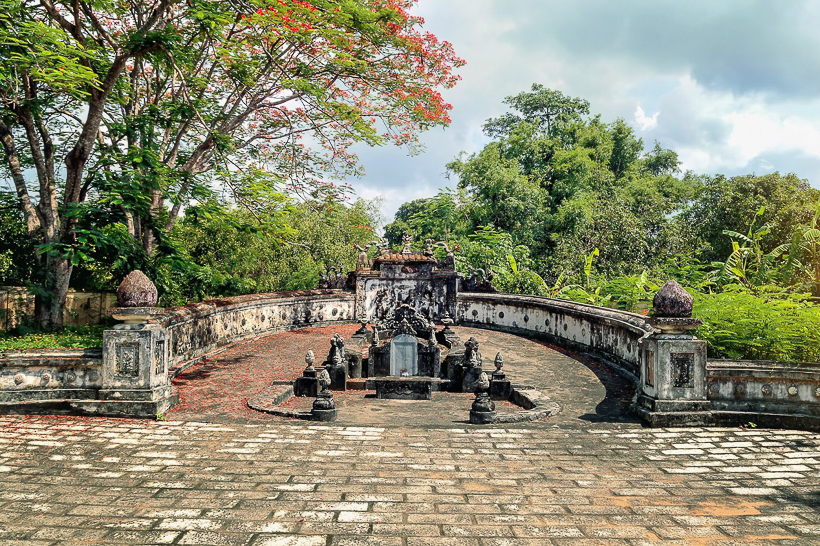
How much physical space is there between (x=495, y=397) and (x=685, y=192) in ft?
127

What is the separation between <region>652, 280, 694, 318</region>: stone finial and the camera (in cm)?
794

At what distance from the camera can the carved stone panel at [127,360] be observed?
8242 mm

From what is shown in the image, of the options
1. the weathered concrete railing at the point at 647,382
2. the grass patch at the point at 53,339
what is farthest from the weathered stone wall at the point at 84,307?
the weathered concrete railing at the point at 647,382

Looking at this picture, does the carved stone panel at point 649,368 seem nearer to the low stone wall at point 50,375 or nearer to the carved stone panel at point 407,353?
the carved stone panel at point 407,353

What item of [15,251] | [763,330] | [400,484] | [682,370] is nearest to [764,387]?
[682,370]

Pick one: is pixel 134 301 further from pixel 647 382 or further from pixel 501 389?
pixel 647 382

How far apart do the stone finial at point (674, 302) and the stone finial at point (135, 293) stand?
7978 mm

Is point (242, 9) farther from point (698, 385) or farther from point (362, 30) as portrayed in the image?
point (698, 385)

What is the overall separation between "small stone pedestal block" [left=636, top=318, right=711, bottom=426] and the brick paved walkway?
362 millimetres

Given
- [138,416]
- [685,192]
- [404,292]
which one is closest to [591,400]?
[138,416]

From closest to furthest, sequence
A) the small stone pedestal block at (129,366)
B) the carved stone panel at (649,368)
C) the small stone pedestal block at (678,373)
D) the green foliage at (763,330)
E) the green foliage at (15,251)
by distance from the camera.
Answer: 1. the small stone pedestal block at (678,373)
2. the carved stone panel at (649,368)
3. the small stone pedestal block at (129,366)
4. the green foliage at (763,330)
5. the green foliage at (15,251)

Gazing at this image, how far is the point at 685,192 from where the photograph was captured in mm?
41906

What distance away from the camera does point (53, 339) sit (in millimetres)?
10141

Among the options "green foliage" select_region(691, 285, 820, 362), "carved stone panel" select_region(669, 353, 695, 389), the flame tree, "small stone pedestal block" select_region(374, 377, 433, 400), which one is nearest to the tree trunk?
the flame tree
